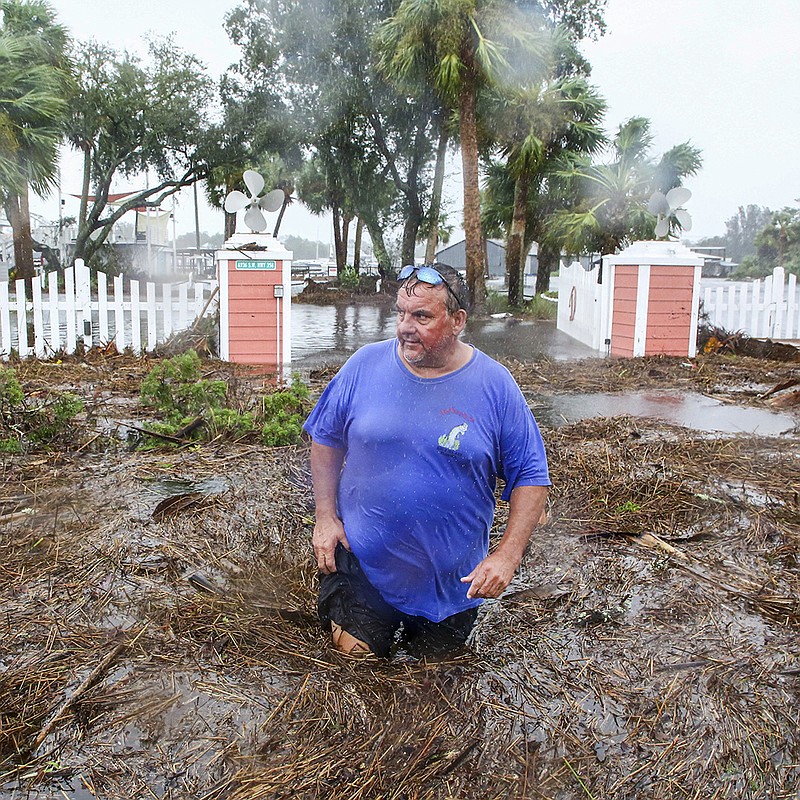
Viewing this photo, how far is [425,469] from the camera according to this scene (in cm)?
280

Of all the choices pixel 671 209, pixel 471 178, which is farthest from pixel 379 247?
pixel 671 209

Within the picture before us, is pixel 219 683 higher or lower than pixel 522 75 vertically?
lower

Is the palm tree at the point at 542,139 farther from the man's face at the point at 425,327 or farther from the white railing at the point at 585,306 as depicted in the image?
the man's face at the point at 425,327

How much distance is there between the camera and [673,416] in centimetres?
800

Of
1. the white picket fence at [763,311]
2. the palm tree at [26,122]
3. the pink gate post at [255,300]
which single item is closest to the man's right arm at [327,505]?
the pink gate post at [255,300]

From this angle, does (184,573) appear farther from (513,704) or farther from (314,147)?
(314,147)

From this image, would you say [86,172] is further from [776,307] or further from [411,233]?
[776,307]

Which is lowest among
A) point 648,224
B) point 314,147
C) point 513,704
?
point 513,704

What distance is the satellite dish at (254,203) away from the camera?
38.4 feet

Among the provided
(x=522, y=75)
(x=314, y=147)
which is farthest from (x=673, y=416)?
(x=314, y=147)

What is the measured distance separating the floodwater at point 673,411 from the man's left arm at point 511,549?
4574mm

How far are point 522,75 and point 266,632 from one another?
18717mm

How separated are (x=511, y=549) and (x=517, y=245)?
20.9 meters

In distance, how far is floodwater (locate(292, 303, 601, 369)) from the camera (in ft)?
42.9
